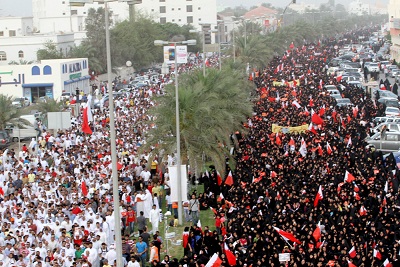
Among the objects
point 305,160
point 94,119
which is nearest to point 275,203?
point 305,160

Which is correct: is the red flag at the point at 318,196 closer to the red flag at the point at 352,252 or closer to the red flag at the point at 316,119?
the red flag at the point at 352,252

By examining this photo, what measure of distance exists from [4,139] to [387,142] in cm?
1650

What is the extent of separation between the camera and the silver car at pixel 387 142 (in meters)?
31.9

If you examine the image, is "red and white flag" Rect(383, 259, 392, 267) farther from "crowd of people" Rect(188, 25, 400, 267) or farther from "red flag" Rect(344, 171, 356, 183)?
"red flag" Rect(344, 171, 356, 183)

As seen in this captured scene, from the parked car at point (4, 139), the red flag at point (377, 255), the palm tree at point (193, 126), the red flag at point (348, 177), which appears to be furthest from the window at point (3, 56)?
the red flag at point (377, 255)

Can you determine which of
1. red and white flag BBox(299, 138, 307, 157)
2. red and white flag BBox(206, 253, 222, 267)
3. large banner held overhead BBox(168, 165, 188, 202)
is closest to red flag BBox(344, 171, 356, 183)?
large banner held overhead BBox(168, 165, 188, 202)

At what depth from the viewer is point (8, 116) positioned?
1468 inches

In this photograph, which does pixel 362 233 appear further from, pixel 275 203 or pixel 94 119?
pixel 94 119

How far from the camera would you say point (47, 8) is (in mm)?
123062

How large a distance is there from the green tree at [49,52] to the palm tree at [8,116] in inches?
1114

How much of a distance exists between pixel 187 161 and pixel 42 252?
33.8 ft

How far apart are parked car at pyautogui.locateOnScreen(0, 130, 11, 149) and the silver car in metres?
15.7

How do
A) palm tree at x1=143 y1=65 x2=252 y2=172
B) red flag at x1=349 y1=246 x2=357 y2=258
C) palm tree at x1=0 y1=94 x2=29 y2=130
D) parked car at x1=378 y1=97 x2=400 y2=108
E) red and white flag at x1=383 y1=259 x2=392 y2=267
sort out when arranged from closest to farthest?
red and white flag at x1=383 y1=259 x2=392 y2=267 < red flag at x1=349 y1=246 x2=357 y2=258 < palm tree at x1=143 y1=65 x2=252 y2=172 < palm tree at x1=0 y1=94 x2=29 y2=130 < parked car at x1=378 y1=97 x2=400 y2=108

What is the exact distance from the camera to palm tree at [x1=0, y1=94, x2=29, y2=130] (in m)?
37.2
